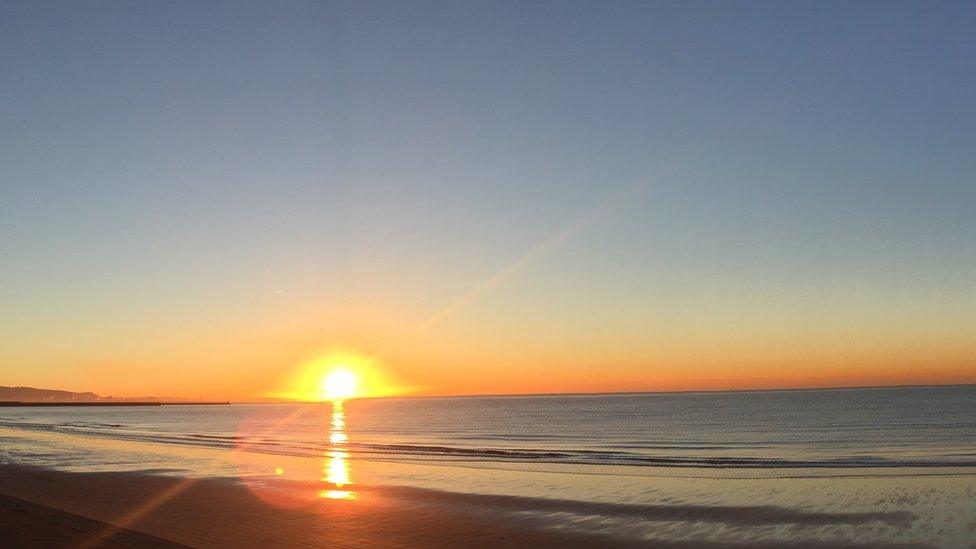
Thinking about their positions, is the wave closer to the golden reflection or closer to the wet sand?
the golden reflection

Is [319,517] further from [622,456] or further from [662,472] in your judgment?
[622,456]

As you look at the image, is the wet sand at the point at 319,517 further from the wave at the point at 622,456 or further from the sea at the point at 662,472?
the wave at the point at 622,456

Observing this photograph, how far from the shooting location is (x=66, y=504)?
80.2ft

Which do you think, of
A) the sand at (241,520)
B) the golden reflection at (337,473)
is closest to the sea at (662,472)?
the golden reflection at (337,473)

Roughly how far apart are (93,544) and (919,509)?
22106 mm

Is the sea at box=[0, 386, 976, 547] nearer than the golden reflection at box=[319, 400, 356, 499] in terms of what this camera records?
A: Yes

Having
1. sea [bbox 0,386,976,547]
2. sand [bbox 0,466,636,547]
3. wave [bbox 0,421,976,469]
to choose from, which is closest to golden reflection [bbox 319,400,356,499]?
sea [bbox 0,386,976,547]

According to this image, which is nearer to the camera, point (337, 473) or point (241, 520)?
point (241, 520)

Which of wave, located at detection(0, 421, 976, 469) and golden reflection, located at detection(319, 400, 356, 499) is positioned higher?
golden reflection, located at detection(319, 400, 356, 499)

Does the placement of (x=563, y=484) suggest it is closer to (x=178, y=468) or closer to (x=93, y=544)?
(x=93, y=544)

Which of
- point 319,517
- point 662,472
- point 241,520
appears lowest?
point 662,472

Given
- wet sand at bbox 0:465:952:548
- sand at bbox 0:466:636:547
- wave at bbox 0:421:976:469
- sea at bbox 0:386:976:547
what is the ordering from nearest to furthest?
sand at bbox 0:466:636:547 < wet sand at bbox 0:465:952:548 < sea at bbox 0:386:976:547 < wave at bbox 0:421:976:469

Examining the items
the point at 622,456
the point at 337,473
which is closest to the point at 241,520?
the point at 337,473

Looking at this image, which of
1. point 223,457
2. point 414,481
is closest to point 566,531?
point 414,481
